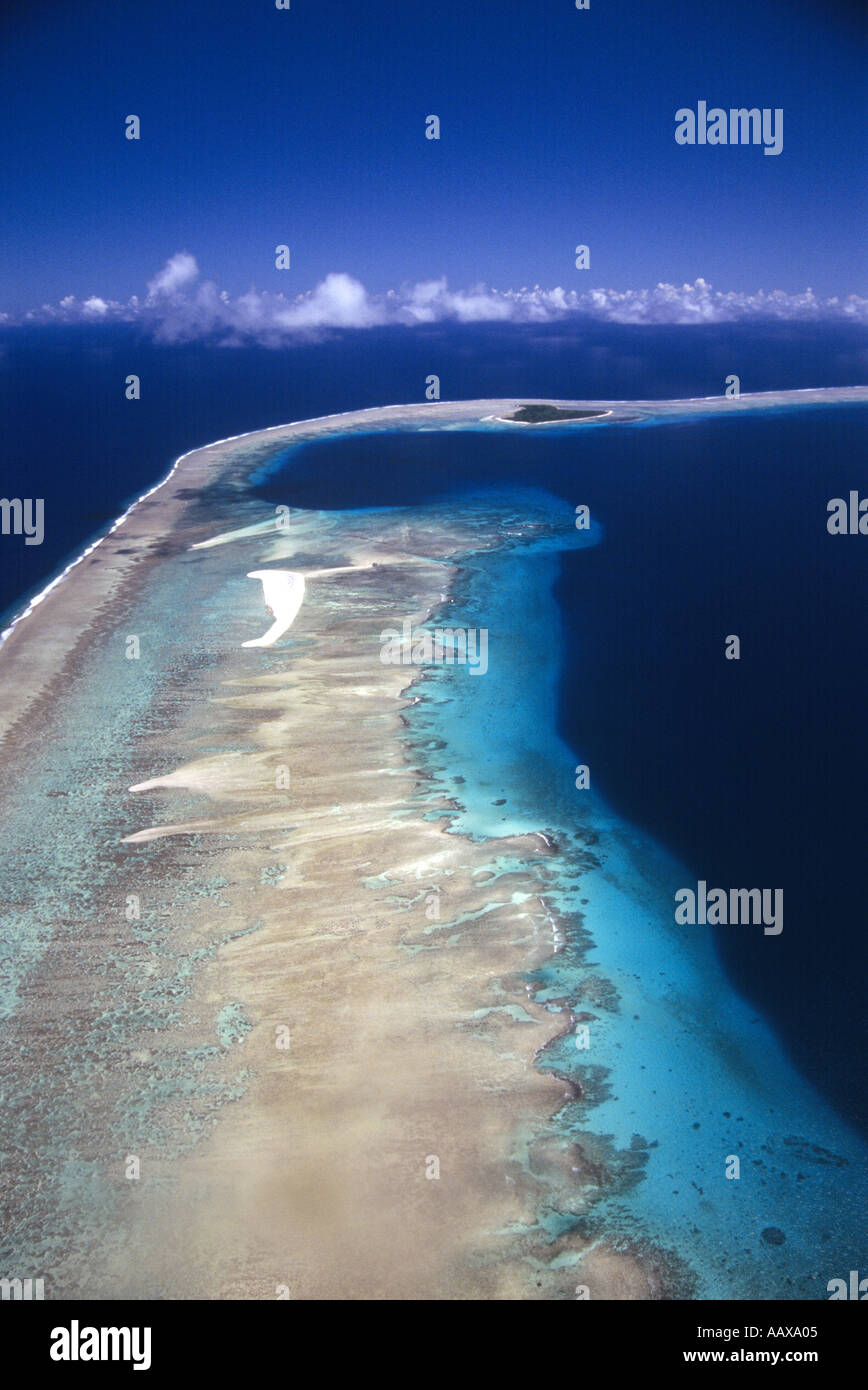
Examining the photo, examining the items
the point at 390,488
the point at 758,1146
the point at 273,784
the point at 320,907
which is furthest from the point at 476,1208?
the point at 390,488

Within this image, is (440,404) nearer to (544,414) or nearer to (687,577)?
(544,414)

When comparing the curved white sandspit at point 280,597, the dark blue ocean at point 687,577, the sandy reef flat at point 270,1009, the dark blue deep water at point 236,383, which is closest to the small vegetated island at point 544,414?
the dark blue ocean at point 687,577

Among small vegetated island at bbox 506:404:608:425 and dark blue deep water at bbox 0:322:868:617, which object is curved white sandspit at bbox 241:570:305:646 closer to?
dark blue deep water at bbox 0:322:868:617

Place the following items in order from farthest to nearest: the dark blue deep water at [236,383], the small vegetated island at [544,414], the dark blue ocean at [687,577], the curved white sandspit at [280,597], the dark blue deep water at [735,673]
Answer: the small vegetated island at [544,414]
the dark blue deep water at [236,383]
the curved white sandspit at [280,597]
the dark blue ocean at [687,577]
the dark blue deep water at [735,673]

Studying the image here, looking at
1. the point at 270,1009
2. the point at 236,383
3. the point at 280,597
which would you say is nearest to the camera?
the point at 270,1009

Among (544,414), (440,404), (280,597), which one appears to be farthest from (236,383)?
(280,597)

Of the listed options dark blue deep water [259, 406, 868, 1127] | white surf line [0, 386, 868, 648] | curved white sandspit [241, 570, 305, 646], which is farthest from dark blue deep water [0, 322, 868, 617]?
dark blue deep water [259, 406, 868, 1127]

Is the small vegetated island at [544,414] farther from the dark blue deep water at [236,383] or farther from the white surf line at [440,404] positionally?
the dark blue deep water at [236,383]
